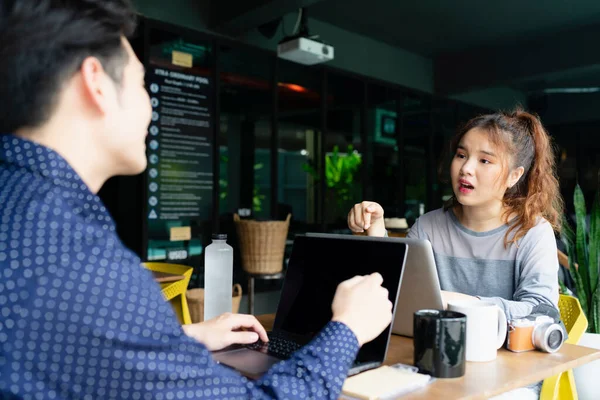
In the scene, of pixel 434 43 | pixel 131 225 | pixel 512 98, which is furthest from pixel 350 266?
pixel 512 98

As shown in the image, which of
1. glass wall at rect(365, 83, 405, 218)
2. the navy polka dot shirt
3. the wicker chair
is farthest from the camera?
glass wall at rect(365, 83, 405, 218)

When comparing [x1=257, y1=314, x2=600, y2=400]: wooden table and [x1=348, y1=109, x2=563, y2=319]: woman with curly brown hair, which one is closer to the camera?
[x1=257, y1=314, x2=600, y2=400]: wooden table

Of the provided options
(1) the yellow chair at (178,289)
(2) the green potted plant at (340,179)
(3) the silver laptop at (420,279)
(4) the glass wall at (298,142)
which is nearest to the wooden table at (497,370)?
(3) the silver laptop at (420,279)

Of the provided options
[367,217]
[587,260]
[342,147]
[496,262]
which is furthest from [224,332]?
[342,147]

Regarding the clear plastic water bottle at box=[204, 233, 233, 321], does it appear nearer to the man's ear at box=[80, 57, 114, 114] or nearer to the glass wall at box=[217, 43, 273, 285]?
the man's ear at box=[80, 57, 114, 114]

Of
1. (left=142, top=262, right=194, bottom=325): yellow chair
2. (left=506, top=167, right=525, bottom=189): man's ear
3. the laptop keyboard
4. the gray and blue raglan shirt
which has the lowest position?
(left=142, top=262, right=194, bottom=325): yellow chair

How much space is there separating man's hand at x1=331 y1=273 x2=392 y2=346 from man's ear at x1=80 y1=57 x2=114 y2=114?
52 cm

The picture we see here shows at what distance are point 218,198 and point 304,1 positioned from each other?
204 centimetres

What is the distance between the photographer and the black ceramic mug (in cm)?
104

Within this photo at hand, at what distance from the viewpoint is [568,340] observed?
166 cm

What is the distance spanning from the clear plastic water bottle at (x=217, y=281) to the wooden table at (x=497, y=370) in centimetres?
52

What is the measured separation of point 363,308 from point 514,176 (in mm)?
1198

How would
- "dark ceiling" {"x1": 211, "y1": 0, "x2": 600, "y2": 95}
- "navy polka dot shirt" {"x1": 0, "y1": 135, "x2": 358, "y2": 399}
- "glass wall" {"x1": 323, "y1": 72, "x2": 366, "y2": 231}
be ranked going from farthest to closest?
1. "glass wall" {"x1": 323, "y1": 72, "x2": 366, "y2": 231}
2. "dark ceiling" {"x1": 211, "y1": 0, "x2": 600, "y2": 95}
3. "navy polka dot shirt" {"x1": 0, "y1": 135, "x2": 358, "y2": 399}

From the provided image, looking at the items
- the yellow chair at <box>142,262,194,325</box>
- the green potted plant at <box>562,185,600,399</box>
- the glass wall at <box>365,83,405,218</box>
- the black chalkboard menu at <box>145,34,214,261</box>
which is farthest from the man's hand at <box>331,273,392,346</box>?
the glass wall at <box>365,83,405,218</box>
